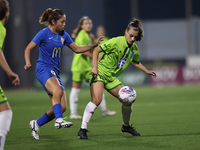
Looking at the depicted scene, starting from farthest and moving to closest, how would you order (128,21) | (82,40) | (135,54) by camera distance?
(128,21) → (82,40) → (135,54)

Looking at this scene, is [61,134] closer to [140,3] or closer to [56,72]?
[56,72]

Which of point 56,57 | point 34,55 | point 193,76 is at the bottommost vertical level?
point 193,76

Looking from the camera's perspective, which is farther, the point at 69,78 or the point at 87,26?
the point at 69,78

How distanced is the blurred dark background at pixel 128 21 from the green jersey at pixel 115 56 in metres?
15.8

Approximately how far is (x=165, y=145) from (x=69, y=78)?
13.4 m

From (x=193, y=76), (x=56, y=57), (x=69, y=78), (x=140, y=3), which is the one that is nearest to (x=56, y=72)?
(x=56, y=57)

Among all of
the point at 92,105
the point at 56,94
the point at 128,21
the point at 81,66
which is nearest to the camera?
the point at 56,94

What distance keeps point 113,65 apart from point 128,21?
19.3 metres

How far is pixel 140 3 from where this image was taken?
24578 millimetres

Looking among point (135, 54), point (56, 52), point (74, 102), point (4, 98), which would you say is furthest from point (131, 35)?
point (74, 102)

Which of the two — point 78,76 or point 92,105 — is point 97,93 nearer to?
point 92,105

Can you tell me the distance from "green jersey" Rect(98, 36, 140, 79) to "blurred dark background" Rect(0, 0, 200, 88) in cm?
1585

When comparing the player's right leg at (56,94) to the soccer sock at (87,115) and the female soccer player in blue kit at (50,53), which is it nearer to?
the female soccer player in blue kit at (50,53)

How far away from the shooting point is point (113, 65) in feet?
16.7
